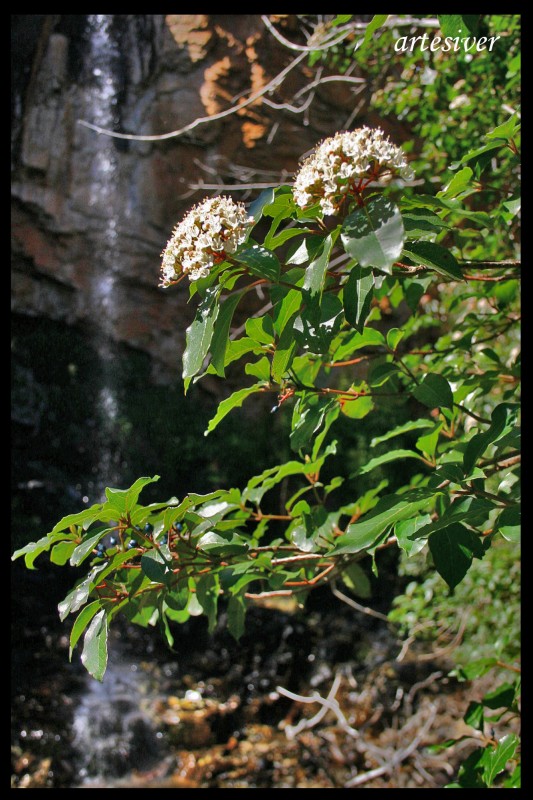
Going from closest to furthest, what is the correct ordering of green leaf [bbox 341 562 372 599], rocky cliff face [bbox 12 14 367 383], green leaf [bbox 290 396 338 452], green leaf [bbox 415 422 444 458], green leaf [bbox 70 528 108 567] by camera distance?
green leaf [bbox 70 528 108 567] → green leaf [bbox 290 396 338 452] → green leaf [bbox 415 422 444 458] → green leaf [bbox 341 562 372 599] → rocky cliff face [bbox 12 14 367 383]

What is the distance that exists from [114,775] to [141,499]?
4.72ft

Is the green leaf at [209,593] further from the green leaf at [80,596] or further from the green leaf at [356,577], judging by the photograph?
the green leaf at [356,577]

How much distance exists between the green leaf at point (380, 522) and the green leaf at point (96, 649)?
23 centimetres

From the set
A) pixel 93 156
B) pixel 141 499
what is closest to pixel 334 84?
pixel 93 156

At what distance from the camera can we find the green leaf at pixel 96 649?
2.20 ft

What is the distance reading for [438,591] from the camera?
7.61 ft

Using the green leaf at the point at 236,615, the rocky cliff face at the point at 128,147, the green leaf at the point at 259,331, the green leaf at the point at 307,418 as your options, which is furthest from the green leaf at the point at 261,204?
the rocky cliff face at the point at 128,147

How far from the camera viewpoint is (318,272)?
2.01ft

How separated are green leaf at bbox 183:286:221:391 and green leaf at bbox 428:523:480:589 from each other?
0.26 metres

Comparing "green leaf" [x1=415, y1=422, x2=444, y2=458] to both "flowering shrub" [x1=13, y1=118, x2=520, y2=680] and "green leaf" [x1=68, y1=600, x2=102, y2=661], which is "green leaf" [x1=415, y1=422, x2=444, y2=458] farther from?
"green leaf" [x1=68, y1=600, x2=102, y2=661]

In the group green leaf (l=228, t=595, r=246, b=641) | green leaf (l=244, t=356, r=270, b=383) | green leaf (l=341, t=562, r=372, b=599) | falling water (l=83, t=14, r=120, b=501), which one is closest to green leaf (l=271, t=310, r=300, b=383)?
green leaf (l=244, t=356, r=270, b=383)

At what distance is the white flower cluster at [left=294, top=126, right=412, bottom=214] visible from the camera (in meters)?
0.60

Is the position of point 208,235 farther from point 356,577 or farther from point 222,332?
point 356,577

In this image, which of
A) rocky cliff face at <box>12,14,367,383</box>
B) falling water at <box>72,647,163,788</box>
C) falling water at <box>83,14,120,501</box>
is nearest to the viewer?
falling water at <box>72,647,163,788</box>
